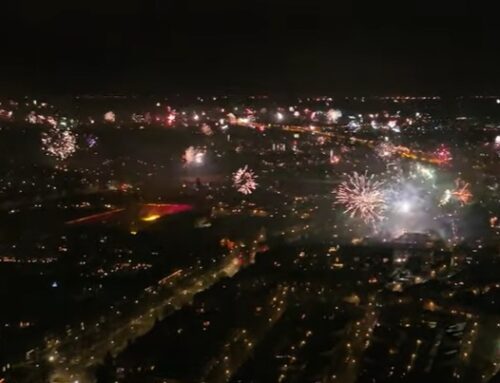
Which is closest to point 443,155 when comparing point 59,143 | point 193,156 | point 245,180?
point 245,180

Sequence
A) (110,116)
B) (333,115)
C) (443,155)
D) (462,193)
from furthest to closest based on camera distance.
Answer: (333,115)
(110,116)
(443,155)
(462,193)

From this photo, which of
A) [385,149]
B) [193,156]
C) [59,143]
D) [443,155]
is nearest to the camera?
[443,155]

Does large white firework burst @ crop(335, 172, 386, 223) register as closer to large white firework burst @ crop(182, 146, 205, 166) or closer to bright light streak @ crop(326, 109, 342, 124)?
large white firework burst @ crop(182, 146, 205, 166)

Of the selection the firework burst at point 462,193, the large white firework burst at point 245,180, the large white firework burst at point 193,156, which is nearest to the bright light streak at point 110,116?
the large white firework burst at point 193,156

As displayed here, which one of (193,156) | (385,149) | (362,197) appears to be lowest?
(193,156)

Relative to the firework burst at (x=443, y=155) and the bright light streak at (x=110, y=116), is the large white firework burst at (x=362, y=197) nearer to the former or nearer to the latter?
the firework burst at (x=443, y=155)

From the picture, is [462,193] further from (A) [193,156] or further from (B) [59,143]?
(B) [59,143]

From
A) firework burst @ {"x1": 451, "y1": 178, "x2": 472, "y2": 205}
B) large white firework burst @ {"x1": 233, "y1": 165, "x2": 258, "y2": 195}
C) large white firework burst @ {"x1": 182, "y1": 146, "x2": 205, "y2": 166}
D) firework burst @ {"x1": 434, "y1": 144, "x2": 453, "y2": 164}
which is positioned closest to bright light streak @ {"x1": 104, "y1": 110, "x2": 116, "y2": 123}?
large white firework burst @ {"x1": 182, "y1": 146, "x2": 205, "y2": 166}
